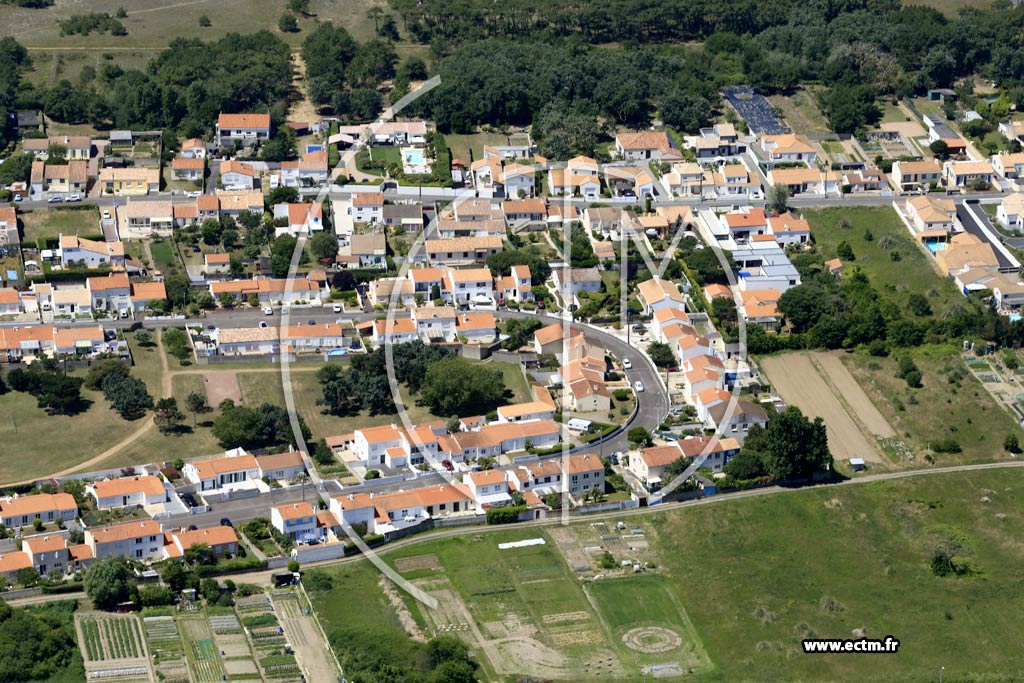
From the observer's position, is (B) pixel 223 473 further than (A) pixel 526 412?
No

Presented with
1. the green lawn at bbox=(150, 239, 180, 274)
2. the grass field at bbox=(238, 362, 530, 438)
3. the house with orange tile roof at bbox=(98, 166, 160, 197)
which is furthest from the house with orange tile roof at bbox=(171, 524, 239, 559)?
the house with orange tile roof at bbox=(98, 166, 160, 197)

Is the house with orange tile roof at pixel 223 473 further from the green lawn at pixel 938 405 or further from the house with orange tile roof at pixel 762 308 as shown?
the green lawn at pixel 938 405

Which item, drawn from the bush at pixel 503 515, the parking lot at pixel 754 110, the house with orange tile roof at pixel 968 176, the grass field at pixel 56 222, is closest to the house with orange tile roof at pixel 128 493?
the bush at pixel 503 515

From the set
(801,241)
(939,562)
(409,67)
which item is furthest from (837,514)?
(409,67)

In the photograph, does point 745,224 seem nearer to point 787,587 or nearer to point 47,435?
point 787,587

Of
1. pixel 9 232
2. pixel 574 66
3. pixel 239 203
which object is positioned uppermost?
pixel 574 66

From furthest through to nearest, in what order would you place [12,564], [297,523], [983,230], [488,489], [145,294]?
[983,230] < [145,294] < [488,489] < [297,523] < [12,564]

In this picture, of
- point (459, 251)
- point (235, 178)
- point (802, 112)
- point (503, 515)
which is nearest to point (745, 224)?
point (459, 251)
